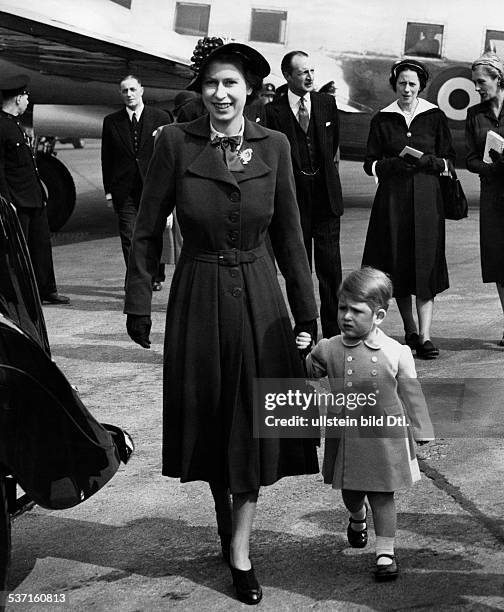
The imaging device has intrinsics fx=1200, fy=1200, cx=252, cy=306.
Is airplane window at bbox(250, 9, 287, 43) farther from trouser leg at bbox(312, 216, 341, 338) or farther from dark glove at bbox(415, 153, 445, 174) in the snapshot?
dark glove at bbox(415, 153, 445, 174)

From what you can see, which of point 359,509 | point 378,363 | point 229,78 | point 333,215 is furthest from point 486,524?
point 333,215

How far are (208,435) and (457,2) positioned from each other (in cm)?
1326

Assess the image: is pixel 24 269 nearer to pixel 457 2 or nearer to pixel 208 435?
pixel 208 435

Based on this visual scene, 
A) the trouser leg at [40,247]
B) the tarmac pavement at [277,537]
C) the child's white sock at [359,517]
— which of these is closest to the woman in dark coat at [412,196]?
the tarmac pavement at [277,537]

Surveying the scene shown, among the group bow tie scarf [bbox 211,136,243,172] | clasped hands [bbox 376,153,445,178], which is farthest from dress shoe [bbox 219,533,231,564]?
clasped hands [bbox 376,153,445,178]

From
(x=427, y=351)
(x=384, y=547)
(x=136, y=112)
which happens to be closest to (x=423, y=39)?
(x=136, y=112)

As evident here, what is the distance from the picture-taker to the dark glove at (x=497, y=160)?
8211 millimetres

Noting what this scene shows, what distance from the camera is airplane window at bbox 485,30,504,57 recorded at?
1652cm

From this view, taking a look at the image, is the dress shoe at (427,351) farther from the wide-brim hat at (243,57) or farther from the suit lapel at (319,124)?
the wide-brim hat at (243,57)

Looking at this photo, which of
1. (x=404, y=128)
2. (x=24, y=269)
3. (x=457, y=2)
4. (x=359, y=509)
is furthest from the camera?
(x=457, y=2)

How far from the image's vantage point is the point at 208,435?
4500 millimetres

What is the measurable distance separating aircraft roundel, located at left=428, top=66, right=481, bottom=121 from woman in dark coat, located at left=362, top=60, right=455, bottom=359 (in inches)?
342

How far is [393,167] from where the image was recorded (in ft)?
27.4

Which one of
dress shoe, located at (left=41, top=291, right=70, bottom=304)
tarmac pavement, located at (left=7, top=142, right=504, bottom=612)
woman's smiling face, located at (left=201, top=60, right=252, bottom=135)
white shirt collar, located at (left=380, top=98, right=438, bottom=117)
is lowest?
dress shoe, located at (left=41, top=291, right=70, bottom=304)
